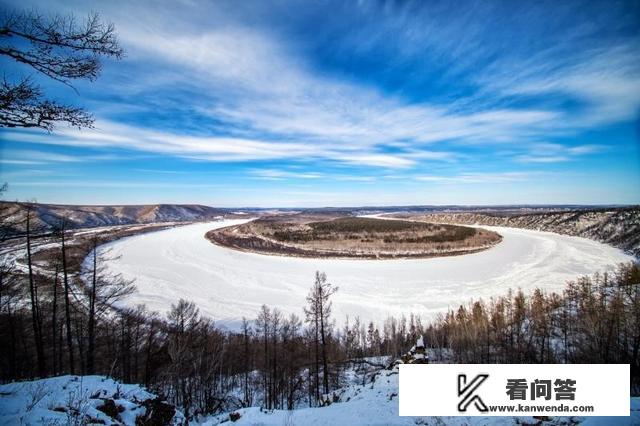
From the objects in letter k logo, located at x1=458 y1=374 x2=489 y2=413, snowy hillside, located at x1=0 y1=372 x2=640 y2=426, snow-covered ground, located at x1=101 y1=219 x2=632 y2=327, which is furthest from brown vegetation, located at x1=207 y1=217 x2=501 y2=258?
letter k logo, located at x1=458 y1=374 x2=489 y2=413

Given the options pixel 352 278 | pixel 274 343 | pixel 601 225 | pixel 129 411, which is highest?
pixel 601 225

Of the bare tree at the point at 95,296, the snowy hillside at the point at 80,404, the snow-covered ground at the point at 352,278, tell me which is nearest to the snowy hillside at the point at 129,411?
the snowy hillside at the point at 80,404

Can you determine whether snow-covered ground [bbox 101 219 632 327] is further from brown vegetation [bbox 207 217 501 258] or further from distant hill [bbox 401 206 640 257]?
distant hill [bbox 401 206 640 257]

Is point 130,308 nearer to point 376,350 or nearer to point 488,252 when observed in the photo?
point 376,350

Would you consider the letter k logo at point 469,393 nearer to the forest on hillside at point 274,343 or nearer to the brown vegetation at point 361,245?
the forest on hillside at point 274,343

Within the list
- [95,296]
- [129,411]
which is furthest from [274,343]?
[129,411]

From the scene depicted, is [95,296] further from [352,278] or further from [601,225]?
[601,225]

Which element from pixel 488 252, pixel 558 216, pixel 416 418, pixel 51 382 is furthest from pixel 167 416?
pixel 558 216
